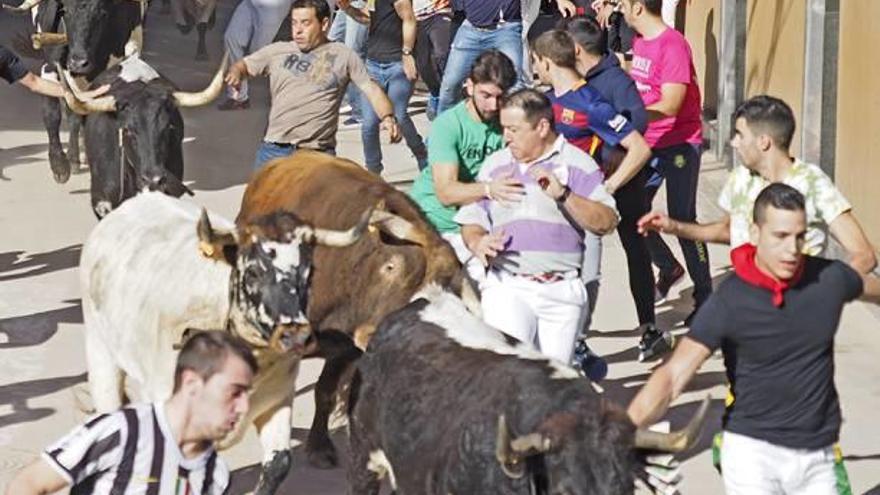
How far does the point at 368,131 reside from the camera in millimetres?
15477

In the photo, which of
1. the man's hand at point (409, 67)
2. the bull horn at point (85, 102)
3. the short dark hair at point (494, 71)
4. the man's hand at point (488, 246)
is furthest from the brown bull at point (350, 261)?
the man's hand at point (409, 67)

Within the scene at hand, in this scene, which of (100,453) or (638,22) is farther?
(638,22)

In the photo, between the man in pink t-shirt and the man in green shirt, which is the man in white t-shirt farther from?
the man in pink t-shirt

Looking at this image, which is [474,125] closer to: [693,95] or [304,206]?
[304,206]

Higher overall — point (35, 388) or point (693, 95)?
point (693, 95)

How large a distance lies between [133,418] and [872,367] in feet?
21.3

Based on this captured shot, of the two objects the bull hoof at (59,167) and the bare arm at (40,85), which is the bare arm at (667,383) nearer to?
the bare arm at (40,85)

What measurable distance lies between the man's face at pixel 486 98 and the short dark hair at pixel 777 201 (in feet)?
8.61

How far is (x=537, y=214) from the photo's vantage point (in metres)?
8.83

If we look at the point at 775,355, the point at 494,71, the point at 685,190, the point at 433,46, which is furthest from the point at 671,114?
the point at 433,46

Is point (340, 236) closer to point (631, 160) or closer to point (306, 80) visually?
point (631, 160)

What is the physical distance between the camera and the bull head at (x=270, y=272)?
794 cm

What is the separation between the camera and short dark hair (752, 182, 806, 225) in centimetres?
680

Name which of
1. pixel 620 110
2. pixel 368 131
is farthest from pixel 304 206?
pixel 368 131
